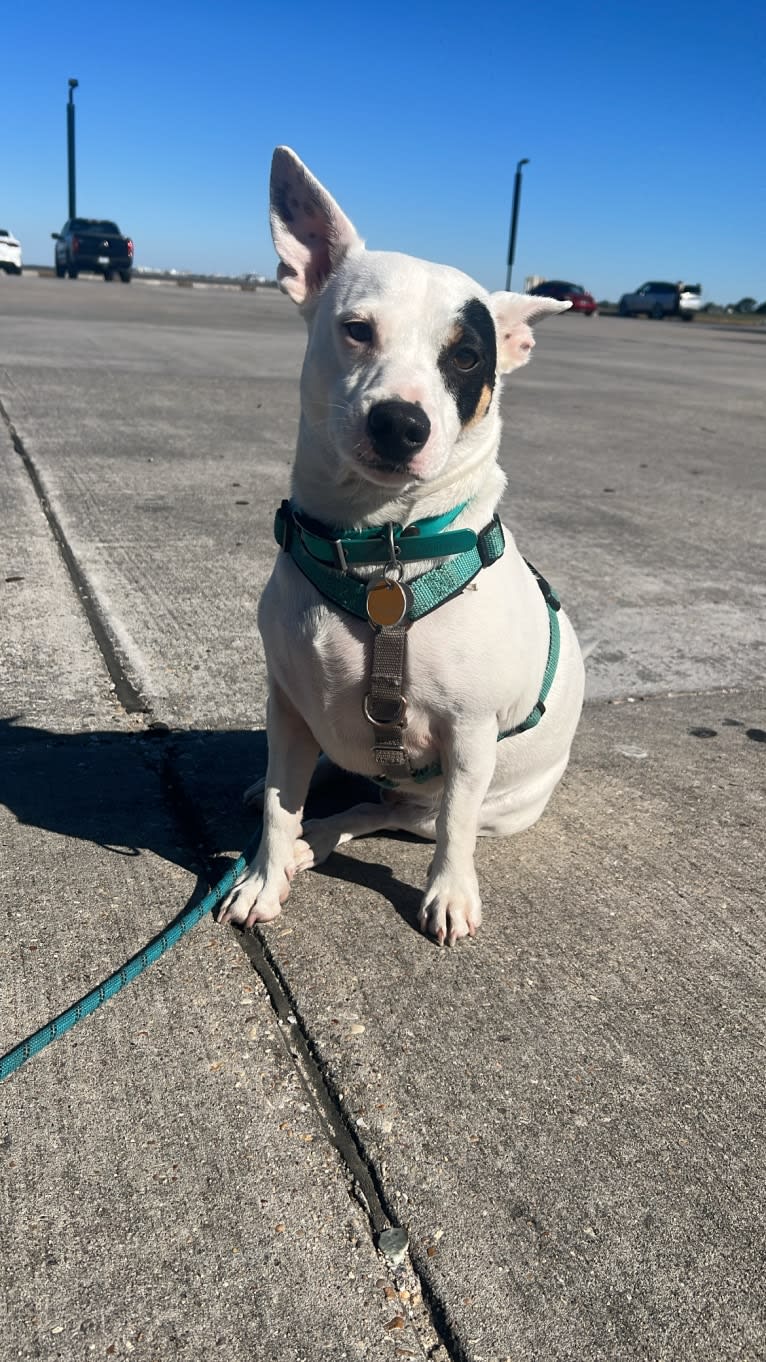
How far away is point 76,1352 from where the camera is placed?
60.1 inches

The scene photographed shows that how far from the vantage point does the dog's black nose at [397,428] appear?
7.11ft

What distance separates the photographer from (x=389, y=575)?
2420mm

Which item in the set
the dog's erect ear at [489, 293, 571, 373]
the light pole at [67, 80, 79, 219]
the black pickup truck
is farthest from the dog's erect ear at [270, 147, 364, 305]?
the light pole at [67, 80, 79, 219]

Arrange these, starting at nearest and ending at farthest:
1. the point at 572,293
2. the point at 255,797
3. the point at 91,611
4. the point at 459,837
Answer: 1. the point at 459,837
2. the point at 255,797
3. the point at 91,611
4. the point at 572,293

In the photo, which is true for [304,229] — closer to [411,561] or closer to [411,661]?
[411,561]

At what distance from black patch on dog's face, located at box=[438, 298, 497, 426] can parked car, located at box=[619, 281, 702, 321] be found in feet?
152

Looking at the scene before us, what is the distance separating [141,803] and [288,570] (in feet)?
2.79

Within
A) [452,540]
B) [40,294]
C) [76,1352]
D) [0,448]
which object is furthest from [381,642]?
[40,294]

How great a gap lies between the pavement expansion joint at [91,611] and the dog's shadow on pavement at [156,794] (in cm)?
23

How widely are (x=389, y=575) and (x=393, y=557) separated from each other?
0.13 feet

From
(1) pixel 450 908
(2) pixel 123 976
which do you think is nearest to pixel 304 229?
(1) pixel 450 908

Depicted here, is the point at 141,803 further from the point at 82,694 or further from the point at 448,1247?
the point at 448,1247

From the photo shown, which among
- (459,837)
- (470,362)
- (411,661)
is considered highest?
(470,362)

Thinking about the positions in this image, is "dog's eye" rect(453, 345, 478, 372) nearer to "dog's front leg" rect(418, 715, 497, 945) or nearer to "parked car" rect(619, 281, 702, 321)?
"dog's front leg" rect(418, 715, 497, 945)
